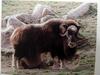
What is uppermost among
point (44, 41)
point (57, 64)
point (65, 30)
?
point (65, 30)

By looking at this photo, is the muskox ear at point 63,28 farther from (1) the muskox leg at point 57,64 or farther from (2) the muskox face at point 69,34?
(1) the muskox leg at point 57,64

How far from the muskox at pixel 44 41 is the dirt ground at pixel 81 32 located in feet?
0.24

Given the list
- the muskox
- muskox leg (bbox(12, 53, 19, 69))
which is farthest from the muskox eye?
muskox leg (bbox(12, 53, 19, 69))

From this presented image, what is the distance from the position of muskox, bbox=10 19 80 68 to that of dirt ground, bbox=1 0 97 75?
7 centimetres

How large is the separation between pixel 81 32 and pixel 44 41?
0.36m

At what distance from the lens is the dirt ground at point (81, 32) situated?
1.75 metres

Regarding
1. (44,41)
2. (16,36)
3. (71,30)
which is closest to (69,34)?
(71,30)

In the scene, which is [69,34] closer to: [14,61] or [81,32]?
[81,32]

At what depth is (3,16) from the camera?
5.76 ft

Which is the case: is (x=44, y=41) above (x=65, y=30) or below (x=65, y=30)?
below

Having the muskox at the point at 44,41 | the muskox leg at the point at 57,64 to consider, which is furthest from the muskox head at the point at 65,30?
the muskox leg at the point at 57,64

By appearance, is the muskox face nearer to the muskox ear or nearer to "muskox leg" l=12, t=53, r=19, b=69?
the muskox ear

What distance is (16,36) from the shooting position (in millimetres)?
1750

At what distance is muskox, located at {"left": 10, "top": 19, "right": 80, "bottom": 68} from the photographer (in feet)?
5.73
